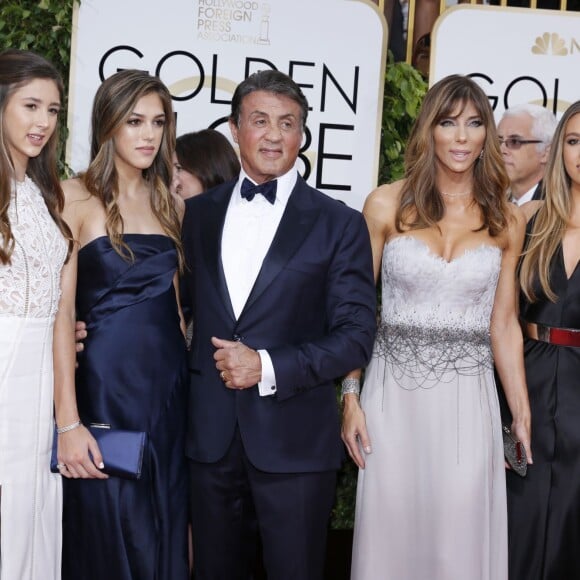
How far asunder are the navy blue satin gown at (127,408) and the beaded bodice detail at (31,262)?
177 millimetres

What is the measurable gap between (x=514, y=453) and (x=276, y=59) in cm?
212

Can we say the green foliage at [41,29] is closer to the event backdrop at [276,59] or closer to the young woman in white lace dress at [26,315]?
the event backdrop at [276,59]

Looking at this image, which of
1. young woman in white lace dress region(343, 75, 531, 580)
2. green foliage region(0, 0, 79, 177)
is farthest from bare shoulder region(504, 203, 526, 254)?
green foliage region(0, 0, 79, 177)

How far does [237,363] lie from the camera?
2.82 meters

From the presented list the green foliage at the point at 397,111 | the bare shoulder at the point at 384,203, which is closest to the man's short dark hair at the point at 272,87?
the bare shoulder at the point at 384,203

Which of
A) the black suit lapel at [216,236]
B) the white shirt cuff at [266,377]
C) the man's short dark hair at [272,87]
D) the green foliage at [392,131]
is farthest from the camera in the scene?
the green foliage at [392,131]

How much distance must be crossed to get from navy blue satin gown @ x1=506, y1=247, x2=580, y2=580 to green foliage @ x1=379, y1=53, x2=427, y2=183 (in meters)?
1.44

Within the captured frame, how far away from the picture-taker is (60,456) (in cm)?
292

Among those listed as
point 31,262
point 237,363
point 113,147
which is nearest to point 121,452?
point 237,363

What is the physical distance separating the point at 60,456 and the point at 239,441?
542mm

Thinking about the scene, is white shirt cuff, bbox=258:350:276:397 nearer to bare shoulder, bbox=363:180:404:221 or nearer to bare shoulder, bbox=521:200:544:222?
bare shoulder, bbox=363:180:404:221

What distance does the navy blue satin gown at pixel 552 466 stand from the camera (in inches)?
133

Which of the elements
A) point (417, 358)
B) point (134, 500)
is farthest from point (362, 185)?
point (134, 500)

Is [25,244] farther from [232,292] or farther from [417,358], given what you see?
[417,358]
